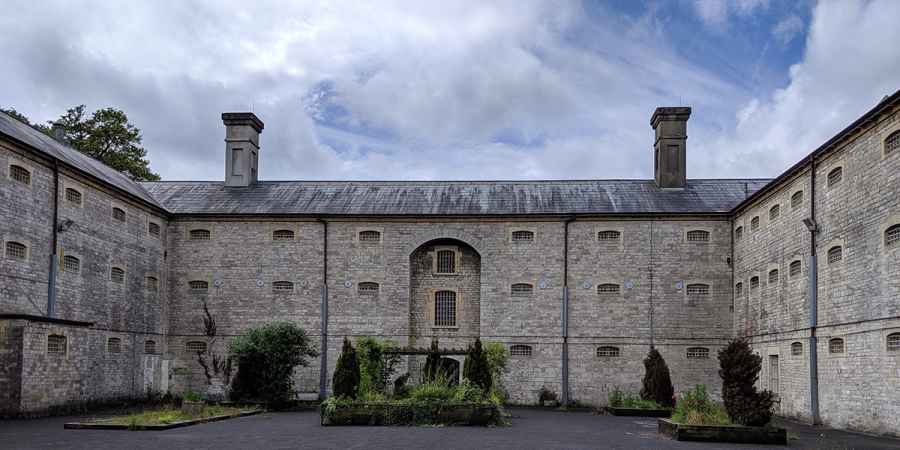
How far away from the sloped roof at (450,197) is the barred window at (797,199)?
21.1 feet

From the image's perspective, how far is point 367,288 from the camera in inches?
1211

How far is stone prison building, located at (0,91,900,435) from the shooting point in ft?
84.6

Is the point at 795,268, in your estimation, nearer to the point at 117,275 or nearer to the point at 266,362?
the point at 266,362

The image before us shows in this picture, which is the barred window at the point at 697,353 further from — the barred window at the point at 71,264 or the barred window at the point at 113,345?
the barred window at the point at 71,264

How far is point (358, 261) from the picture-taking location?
101 ft

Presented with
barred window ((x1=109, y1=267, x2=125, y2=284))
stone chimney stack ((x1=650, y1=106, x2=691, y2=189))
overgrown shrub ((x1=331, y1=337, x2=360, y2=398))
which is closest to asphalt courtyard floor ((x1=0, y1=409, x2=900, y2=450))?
overgrown shrub ((x1=331, y1=337, x2=360, y2=398))

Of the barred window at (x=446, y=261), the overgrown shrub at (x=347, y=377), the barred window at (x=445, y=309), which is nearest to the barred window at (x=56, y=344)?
the overgrown shrub at (x=347, y=377)

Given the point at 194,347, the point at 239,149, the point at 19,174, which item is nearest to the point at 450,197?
the point at 239,149

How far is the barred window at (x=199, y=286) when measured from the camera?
31031 mm

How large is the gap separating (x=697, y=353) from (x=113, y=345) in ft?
65.4

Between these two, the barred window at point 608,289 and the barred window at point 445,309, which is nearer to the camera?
the barred window at point 608,289

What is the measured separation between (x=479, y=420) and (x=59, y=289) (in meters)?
12.9

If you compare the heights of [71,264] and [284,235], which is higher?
[284,235]

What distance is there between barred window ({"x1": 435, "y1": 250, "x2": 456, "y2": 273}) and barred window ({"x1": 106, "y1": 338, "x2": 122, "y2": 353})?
11.4 m
